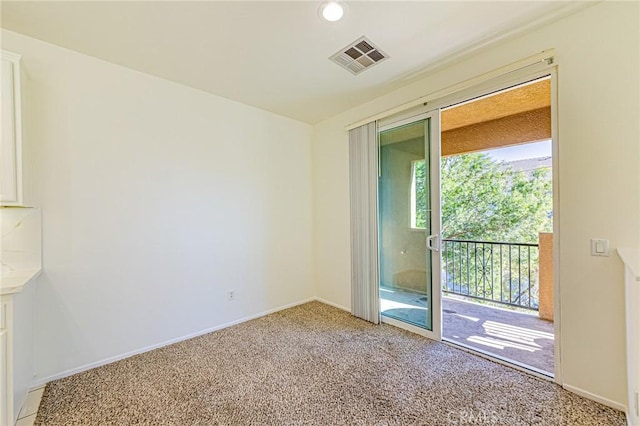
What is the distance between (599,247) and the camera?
5.73ft

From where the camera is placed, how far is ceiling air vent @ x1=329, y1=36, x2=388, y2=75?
7.02 feet

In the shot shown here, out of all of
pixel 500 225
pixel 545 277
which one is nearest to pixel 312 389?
pixel 545 277

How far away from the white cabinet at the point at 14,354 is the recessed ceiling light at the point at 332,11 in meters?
2.49

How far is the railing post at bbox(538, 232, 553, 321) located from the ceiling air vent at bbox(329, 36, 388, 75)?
10.3ft

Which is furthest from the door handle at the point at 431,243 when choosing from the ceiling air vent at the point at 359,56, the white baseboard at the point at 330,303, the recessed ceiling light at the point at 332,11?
the recessed ceiling light at the point at 332,11

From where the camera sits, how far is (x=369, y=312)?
10.3 feet

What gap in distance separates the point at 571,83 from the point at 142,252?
3682 millimetres

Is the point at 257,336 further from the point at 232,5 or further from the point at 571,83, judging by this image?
the point at 571,83

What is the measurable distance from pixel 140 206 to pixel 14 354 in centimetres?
128

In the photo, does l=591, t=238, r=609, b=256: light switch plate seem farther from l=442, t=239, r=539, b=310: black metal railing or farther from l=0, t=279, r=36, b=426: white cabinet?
l=0, t=279, r=36, b=426: white cabinet

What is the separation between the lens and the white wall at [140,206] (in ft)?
6.84

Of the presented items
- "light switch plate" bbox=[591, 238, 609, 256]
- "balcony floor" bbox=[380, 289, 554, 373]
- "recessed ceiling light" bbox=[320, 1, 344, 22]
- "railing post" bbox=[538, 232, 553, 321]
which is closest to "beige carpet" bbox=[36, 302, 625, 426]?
"balcony floor" bbox=[380, 289, 554, 373]

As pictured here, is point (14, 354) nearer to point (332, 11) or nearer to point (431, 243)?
point (332, 11)

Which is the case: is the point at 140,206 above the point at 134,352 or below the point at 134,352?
above
